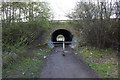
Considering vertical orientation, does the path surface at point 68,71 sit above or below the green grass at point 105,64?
below

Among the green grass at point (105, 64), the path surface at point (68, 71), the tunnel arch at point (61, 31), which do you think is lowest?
the path surface at point (68, 71)

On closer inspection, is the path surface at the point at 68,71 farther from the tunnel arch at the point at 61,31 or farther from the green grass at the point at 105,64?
the tunnel arch at the point at 61,31

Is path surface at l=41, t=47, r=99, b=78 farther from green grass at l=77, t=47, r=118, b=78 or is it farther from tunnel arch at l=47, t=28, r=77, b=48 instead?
tunnel arch at l=47, t=28, r=77, b=48

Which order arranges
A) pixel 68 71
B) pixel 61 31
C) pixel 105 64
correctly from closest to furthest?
pixel 68 71 → pixel 105 64 → pixel 61 31

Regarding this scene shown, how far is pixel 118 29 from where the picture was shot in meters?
6.47

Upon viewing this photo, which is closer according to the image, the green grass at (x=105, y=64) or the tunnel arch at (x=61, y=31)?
the green grass at (x=105, y=64)

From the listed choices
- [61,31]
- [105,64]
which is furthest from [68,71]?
[61,31]

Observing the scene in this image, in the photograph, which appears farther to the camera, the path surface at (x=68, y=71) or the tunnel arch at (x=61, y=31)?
the tunnel arch at (x=61, y=31)

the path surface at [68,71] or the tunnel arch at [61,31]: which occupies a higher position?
the tunnel arch at [61,31]

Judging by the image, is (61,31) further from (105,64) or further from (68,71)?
(68,71)

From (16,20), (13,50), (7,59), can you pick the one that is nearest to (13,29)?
(16,20)

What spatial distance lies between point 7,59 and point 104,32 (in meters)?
6.23

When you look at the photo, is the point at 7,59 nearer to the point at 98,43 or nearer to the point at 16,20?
the point at 16,20

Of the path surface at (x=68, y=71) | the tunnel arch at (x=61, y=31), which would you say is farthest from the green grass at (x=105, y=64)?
the tunnel arch at (x=61, y=31)
